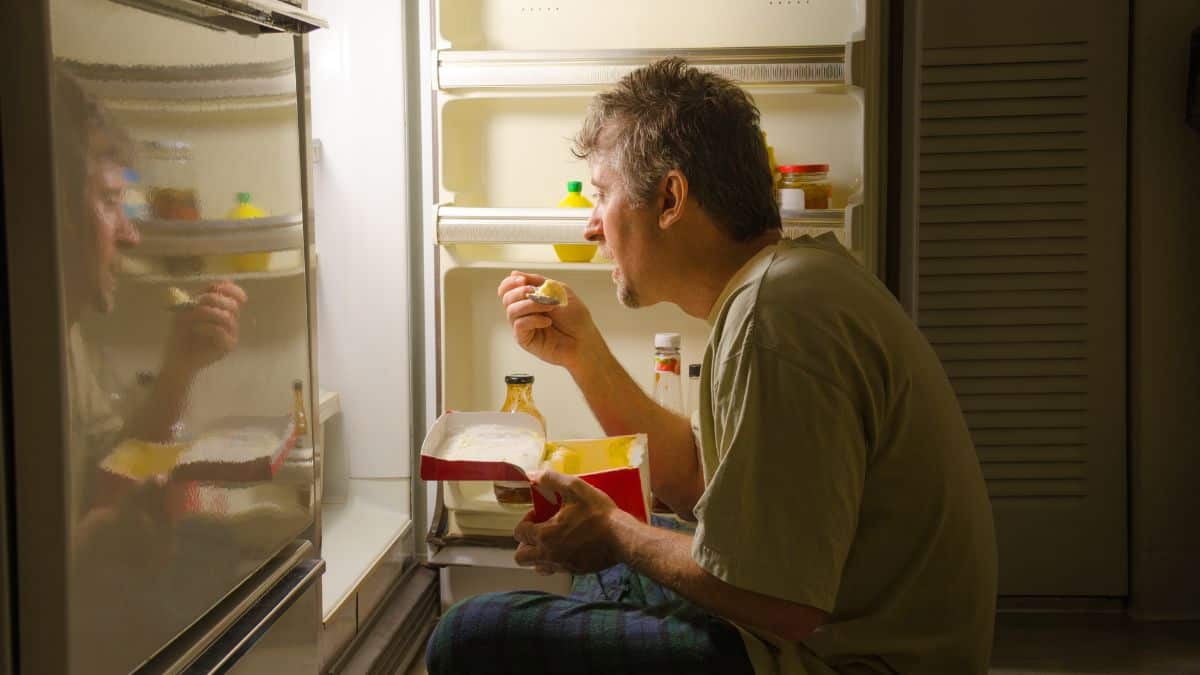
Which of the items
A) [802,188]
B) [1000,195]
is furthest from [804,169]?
[1000,195]

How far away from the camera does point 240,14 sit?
3.26ft

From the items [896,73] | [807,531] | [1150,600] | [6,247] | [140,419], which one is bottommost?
[1150,600]

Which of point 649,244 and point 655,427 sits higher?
point 649,244

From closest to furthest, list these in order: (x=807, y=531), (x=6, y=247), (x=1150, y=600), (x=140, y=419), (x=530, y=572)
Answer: (x=6, y=247) < (x=140, y=419) < (x=807, y=531) < (x=530, y=572) < (x=1150, y=600)

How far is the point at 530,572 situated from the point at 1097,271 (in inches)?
A: 51.7

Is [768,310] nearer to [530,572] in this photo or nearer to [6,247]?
[6,247]

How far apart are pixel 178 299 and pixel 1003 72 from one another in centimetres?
187

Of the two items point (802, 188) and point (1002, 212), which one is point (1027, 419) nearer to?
point (1002, 212)

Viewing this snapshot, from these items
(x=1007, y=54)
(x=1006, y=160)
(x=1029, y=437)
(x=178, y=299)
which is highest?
(x=1007, y=54)

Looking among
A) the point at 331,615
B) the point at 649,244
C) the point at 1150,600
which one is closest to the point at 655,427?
the point at 649,244

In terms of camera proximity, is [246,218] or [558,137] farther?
[558,137]

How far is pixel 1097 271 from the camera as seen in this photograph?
89.4 inches

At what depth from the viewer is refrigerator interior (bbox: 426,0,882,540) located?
2025 mm

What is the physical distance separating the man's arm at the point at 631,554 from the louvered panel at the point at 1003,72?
1.45 m
